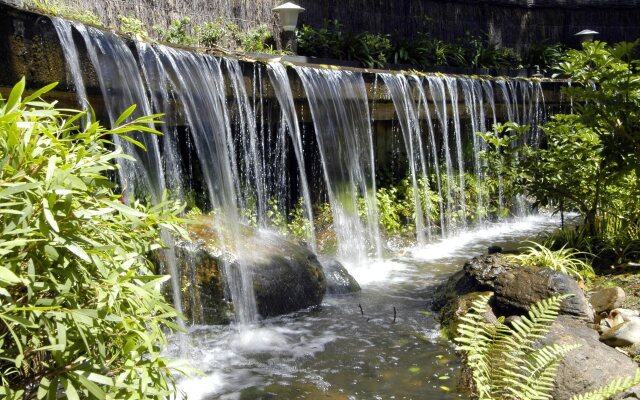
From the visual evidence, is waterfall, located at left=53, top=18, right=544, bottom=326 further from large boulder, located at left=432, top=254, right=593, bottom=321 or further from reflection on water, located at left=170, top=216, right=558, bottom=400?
large boulder, located at left=432, top=254, right=593, bottom=321

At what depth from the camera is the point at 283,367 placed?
5.72m

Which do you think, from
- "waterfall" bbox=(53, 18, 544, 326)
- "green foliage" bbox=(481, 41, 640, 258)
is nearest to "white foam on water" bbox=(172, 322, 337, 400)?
"waterfall" bbox=(53, 18, 544, 326)

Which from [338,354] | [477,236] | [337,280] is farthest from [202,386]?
[477,236]

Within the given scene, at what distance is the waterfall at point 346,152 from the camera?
10.0m

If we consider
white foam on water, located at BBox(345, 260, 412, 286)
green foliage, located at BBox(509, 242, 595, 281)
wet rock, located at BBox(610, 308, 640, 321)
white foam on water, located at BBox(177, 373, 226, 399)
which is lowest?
white foam on water, located at BBox(345, 260, 412, 286)

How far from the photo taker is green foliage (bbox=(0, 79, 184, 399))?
218 centimetres

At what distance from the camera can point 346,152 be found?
35.0 feet

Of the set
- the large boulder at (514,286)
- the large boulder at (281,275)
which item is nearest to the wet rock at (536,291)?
the large boulder at (514,286)

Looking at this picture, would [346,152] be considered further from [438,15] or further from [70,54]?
[438,15]

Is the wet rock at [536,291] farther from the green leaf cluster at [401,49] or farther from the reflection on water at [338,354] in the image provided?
the green leaf cluster at [401,49]

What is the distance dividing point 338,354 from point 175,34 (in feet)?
23.8

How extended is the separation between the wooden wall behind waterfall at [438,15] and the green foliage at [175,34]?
0.69 ft

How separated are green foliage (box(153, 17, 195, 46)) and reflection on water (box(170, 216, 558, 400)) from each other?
553cm

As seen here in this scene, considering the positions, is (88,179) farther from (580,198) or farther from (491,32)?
(491,32)
